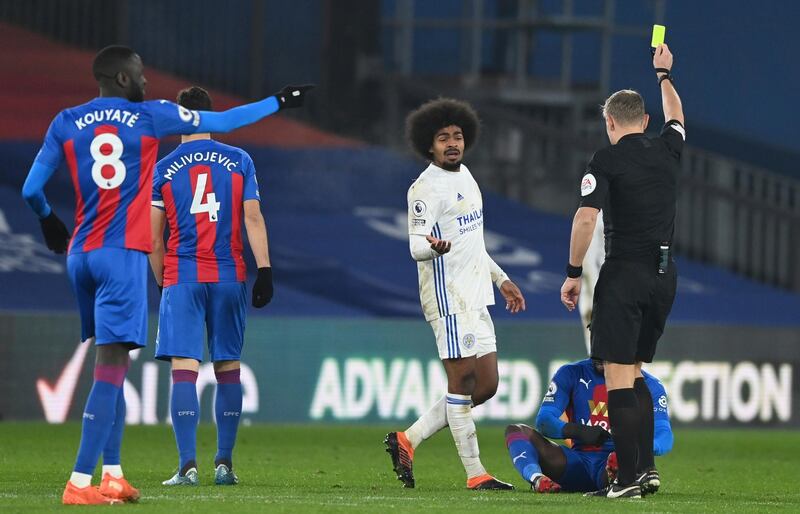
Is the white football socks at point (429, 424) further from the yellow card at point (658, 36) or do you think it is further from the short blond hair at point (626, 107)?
the yellow card at point (658, 36)

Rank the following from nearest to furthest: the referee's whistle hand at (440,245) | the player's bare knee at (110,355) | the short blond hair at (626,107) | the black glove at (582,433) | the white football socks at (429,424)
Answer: the player's bare knee at (110,355), the short blond hair at (626,107), the referee's whistle hand at (440,245), the black glove at (582,433), the white football socks at (429,424)

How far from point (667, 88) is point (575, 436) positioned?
173 centimetres

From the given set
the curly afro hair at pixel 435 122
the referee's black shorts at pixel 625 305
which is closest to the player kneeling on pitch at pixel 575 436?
the referee's black shorts at pixel 625 305

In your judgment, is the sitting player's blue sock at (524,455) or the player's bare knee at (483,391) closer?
the sitting player's blue sock at (524,455)

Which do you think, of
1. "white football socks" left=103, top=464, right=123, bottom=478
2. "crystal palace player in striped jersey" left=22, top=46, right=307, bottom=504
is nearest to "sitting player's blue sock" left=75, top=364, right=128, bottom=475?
"crystal palace player in striped jersey" left=22, top=46, right=307, bottom=504

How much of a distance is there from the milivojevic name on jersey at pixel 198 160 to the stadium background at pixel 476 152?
6.64m

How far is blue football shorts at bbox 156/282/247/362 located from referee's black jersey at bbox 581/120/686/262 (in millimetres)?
1858

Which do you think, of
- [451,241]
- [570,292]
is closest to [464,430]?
[451,241]

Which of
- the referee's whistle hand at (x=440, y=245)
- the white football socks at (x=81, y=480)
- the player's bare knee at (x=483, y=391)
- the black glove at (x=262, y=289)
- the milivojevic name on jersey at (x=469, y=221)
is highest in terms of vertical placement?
the milivojevic name on jersey at (x=469, y=221)

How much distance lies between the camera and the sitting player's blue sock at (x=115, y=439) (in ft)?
23.7

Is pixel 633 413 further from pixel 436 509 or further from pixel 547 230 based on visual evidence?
pixel 547 230

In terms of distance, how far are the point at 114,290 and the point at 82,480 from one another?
0.79m

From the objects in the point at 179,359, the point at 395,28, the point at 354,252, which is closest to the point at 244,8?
the point at 395,28

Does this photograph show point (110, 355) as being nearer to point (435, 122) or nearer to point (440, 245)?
point (440, 245)
